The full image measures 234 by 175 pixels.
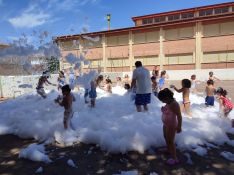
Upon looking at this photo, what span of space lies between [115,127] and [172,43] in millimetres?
26399

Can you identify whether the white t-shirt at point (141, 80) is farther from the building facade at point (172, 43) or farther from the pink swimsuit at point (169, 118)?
the building facade at point (172, 43)

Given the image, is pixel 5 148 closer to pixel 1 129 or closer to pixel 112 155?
pixel 1 129

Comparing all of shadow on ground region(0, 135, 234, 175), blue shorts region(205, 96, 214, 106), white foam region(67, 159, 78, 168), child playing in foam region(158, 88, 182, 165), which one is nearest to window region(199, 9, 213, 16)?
blue shorts region(205, 96, 214, 106)

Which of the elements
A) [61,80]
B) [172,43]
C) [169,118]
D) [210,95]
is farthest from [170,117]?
[172,43]

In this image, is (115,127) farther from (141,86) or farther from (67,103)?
(141,86)

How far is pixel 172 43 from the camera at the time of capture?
30875 millimetres

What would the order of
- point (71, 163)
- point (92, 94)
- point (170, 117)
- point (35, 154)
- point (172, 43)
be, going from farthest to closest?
point (172, 43) → point (92, 94) → point (35, 154) → point (71, 163) → point (170, 117)

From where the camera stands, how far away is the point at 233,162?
15.2 feet

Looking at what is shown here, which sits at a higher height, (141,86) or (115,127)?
(141,86)

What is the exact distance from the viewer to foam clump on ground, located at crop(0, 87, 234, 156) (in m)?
5.21

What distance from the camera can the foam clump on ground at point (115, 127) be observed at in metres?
5.21

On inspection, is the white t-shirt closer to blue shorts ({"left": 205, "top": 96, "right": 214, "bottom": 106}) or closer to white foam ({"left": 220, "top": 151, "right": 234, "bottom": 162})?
white foam ({"left": 220, "top": 151, "right": 234, "bottom": 162})

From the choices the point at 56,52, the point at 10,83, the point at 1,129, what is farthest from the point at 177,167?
the point at 10,83

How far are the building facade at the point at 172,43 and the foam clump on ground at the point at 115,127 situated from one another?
60.4 feet
